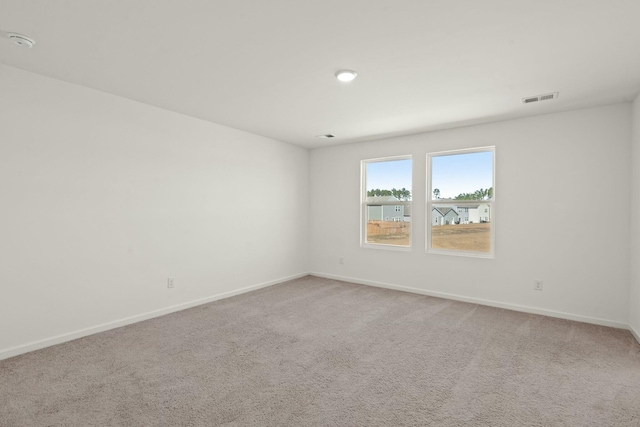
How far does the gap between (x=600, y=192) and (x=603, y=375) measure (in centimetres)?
205

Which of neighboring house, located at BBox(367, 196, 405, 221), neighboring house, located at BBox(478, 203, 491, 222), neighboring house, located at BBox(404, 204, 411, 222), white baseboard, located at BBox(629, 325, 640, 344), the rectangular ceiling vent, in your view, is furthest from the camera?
neighboring house, located at BBox(367, 196, 405, 221)

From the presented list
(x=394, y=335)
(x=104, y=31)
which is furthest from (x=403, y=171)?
(x=104, y=31)

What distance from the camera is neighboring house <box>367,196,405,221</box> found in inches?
201

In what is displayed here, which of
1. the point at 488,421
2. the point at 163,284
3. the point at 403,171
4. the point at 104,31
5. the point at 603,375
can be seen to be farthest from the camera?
the point at 403,171

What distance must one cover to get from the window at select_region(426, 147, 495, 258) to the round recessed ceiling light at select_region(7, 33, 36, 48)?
4.47 m

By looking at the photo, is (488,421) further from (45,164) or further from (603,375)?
(45,164)

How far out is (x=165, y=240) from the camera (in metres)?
3.79

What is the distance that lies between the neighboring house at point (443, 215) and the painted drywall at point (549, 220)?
0.20 metres

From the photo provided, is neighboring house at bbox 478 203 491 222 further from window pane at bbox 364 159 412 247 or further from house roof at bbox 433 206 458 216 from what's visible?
window pane at bbox 364 159 412 247

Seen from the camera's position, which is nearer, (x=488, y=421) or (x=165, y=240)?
(x=488, y=421)

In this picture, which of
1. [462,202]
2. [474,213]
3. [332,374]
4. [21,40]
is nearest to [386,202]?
[462,202]

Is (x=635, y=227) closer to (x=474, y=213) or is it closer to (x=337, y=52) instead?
(x=474, y=213)

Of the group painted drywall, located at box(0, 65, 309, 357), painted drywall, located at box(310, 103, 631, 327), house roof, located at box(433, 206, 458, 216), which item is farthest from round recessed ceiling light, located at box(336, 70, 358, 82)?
house roof, located at box(433, 206, 458, 216)

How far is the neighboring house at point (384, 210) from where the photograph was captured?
512 cm
